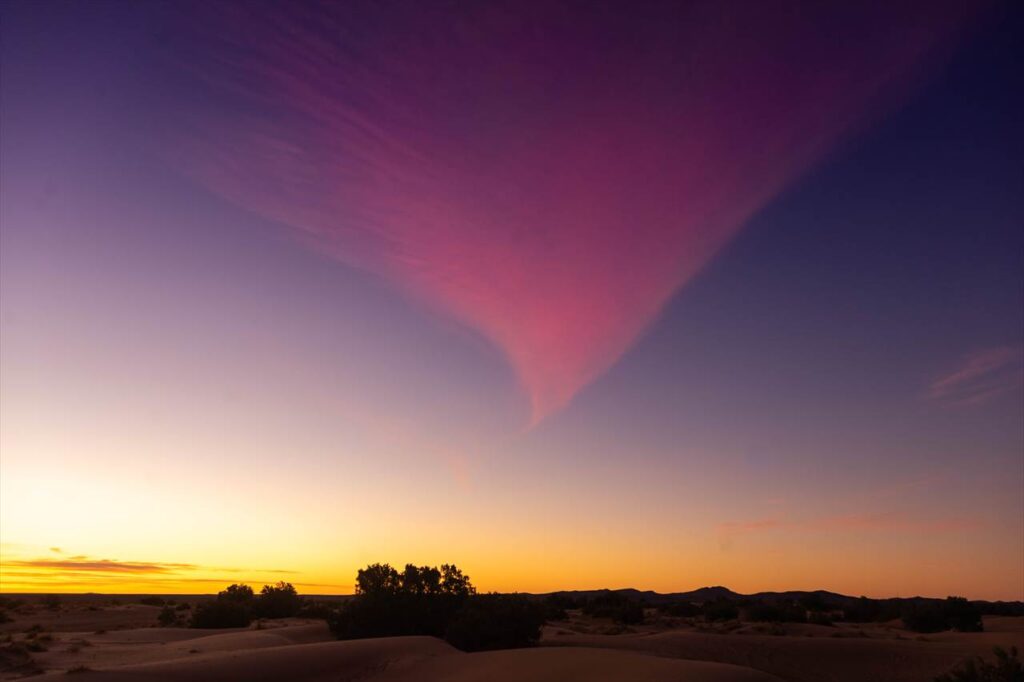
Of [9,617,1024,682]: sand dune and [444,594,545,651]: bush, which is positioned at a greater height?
[444,594,545,651]: bush

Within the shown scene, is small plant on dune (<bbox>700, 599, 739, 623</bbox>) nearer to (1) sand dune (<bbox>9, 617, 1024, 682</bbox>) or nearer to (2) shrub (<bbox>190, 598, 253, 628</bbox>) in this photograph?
(1) sand dune (<bbox>9, 617, 1024, 682</bbox>)

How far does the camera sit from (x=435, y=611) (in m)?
30.6

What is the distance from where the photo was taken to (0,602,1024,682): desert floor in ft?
56.3

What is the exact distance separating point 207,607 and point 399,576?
1611 cm

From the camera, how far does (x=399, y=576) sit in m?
31.8

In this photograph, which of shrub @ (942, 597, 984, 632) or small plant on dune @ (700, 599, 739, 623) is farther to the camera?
small plant on dune @ (700, 599, 739, 623)

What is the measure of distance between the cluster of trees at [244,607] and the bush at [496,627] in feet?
63.1

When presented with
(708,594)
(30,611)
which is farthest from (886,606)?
(708,594)

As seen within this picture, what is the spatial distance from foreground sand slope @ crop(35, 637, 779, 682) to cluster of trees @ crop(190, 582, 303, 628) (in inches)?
795

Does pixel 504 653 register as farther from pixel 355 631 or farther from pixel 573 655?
pixel 355 631

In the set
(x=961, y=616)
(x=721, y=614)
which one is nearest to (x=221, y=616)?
(x=721, y=614)

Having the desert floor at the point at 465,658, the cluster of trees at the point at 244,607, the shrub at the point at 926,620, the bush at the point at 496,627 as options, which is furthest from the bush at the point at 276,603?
the shrub at the point at 926,620

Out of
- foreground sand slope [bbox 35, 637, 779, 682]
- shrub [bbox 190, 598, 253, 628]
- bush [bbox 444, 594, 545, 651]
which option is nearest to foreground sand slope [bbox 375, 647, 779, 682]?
foreground sand slope [bbox 35, 637, 779, 682]

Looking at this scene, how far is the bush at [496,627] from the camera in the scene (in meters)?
26.0
